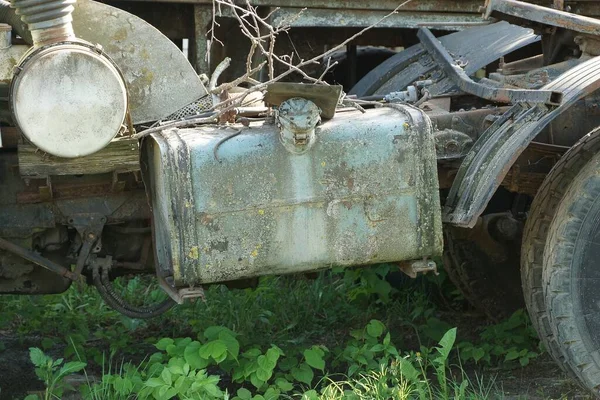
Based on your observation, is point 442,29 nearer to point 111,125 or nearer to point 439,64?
point 439,64

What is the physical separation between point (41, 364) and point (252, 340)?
3.55 feet

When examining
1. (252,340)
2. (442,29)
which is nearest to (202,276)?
(252,340)

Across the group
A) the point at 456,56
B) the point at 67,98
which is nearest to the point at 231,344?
the point at 67,98

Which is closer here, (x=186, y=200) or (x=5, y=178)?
(x=186, y=200)

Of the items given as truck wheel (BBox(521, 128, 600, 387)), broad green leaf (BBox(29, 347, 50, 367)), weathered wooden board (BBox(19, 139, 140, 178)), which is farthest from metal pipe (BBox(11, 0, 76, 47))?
truck wheel (BBox(521, 128, 600, 387))

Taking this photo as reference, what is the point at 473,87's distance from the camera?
4164 millimetres

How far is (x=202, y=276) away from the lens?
11.9ft

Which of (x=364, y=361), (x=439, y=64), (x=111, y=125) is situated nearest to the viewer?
(x=111, y=125)

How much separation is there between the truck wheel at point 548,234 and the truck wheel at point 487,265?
0.69 metres

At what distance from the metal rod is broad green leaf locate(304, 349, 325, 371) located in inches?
36.7

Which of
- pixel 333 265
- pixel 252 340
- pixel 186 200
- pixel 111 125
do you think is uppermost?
pixel 111 125

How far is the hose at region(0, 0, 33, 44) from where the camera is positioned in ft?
12.6

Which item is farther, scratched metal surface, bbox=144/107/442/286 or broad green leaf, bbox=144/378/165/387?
broad green leaf, bbox=144/378/165/387

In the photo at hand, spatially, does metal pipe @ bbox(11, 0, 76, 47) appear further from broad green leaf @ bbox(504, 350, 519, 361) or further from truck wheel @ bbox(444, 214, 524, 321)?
broad green leaf @ bbox(504, 350, 519, 361)
